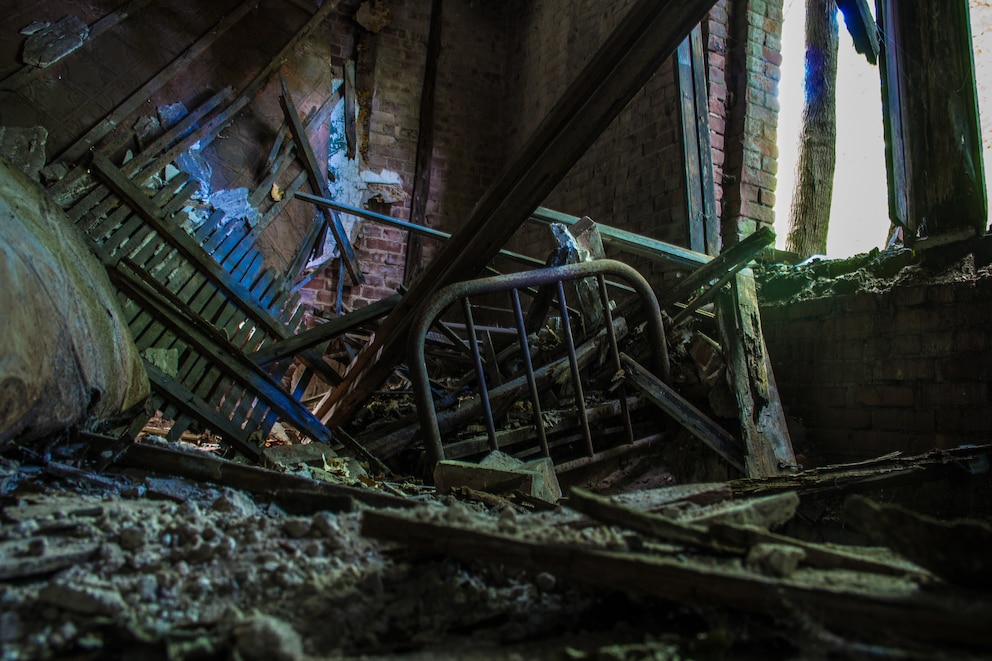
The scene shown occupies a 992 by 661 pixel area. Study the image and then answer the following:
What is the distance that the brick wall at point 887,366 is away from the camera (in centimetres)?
298

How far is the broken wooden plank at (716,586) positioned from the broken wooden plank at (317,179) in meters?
6.18

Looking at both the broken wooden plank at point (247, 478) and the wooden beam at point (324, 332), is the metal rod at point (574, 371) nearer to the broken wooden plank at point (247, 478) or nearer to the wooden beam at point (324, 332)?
the wooden beam at point (324, 332)

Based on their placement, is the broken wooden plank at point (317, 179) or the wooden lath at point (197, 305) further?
the broken wooden plank at point (317, 179)

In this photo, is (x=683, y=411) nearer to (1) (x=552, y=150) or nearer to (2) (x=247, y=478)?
(1) (x=552, y=150)

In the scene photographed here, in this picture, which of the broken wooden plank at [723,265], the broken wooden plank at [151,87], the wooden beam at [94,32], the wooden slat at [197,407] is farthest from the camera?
the broken wooden plank at [151,87]

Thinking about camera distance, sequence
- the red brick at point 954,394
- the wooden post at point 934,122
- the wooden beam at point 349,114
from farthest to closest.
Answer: the wooden beam at point 349,114 → the wooden post at point 934,122 → the red brick at point 954,394

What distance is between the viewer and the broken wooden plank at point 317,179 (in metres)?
6.52

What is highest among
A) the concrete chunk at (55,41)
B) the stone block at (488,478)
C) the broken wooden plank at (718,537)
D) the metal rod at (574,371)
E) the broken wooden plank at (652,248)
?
the broken wooden plank at (652,248)

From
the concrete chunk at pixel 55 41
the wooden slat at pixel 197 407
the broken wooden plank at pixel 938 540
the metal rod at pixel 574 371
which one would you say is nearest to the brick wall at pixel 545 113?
the metal rod at pixel 574 371

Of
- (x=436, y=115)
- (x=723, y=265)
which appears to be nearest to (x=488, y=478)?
(x=723, y=265)

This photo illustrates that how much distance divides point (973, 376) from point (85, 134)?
242 inches

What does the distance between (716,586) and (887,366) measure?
3.06 metres

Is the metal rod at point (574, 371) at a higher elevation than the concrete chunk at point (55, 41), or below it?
below

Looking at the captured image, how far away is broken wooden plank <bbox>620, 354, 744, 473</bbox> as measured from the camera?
321cm
